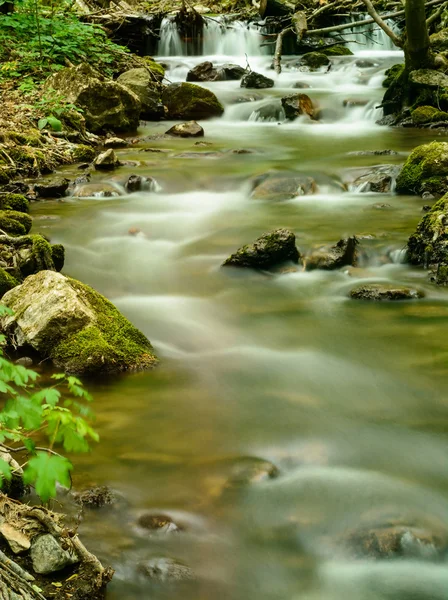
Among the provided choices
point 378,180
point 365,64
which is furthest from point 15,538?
point 365,64

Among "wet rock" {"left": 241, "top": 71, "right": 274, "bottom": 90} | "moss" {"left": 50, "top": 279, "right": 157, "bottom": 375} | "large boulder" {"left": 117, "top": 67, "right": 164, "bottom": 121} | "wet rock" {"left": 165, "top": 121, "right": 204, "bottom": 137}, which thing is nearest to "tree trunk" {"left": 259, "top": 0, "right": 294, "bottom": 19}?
"wet rock" {"left": 241, "top": 71, "right": 274, "bottom": 90}

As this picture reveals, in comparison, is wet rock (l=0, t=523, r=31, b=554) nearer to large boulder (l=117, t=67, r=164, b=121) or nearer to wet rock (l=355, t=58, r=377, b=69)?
large boulder (l=117, t=67, r=164, b=121)

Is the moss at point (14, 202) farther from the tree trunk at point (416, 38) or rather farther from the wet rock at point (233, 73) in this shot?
the wet rock at point (233, 73)

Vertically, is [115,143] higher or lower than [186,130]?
lower

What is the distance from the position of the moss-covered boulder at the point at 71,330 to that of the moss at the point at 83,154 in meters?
6.03

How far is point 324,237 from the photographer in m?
7.10

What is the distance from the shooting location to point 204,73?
17172 mm

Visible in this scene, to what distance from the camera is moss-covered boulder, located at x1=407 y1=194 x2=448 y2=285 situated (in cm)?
605

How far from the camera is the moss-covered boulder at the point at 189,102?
1396 centimetres

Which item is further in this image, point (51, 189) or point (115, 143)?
point (115, 143)

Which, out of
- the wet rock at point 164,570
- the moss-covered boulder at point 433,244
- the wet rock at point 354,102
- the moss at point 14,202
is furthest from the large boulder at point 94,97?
the wet rock at point 164,570

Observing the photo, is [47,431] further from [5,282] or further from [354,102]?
[354,102]

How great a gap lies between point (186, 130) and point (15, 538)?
35.2 feet

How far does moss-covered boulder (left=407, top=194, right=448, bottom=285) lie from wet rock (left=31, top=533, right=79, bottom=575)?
4.32 metres
